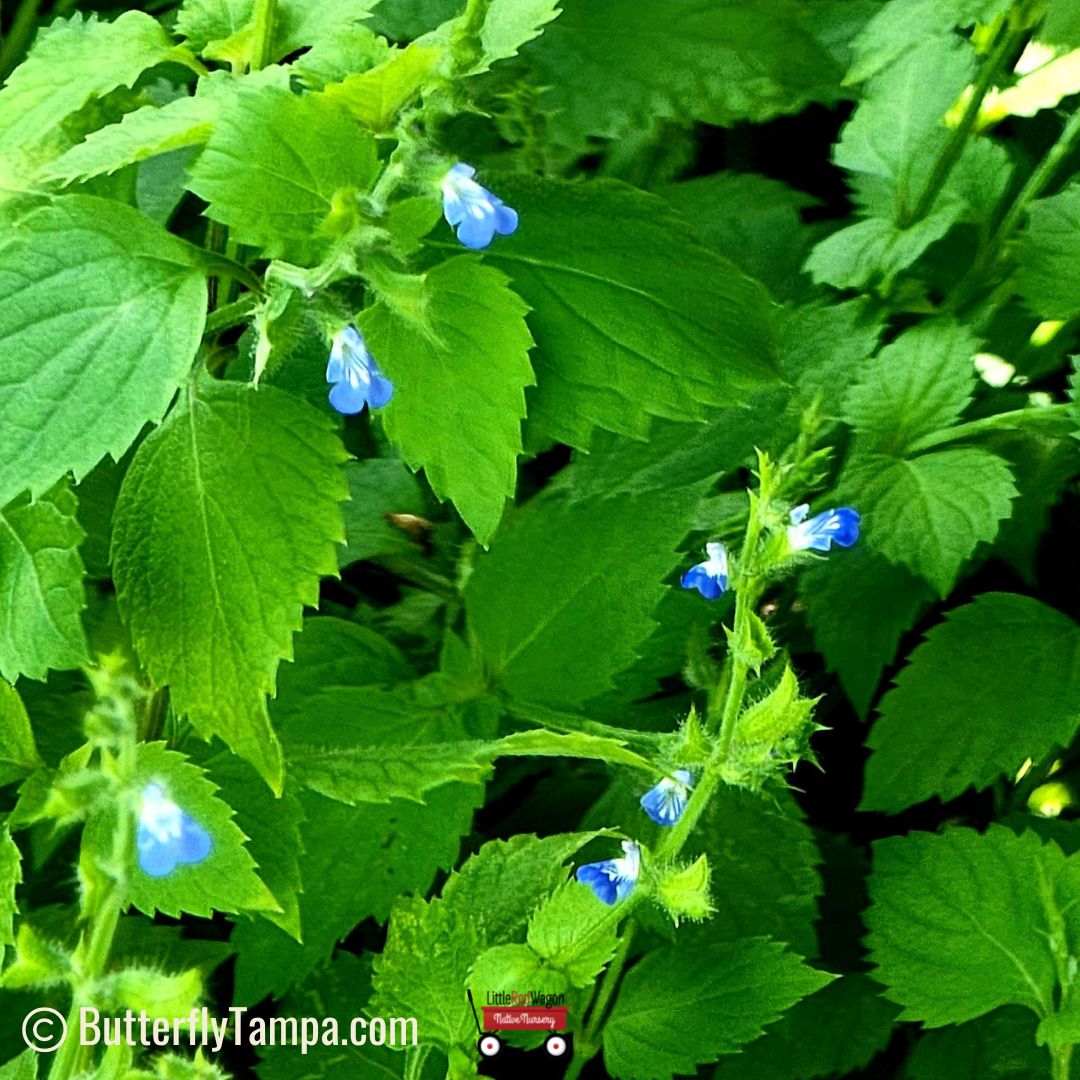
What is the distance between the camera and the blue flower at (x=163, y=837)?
822 mm

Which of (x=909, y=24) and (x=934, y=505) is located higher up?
(x=909, y=24)

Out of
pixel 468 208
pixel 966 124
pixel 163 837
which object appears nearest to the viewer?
pixel 163 837

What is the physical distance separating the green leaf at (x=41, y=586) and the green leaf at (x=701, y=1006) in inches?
22.9

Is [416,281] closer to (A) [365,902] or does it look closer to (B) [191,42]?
(B) [191,42]

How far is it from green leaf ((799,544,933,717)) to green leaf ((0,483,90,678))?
0.72 metres

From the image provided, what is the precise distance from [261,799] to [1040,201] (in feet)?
3.23

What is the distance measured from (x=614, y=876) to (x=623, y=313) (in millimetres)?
488

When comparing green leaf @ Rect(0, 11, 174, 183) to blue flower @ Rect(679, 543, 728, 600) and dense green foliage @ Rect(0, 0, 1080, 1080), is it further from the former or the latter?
blue flower @ Rect(679, 543, 728, 600)

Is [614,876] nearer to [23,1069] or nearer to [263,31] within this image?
[23,1069]

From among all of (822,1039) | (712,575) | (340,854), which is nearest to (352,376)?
(712,575)

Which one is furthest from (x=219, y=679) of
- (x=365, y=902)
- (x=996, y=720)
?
(x=996, y=720)

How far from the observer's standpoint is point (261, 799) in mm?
1216

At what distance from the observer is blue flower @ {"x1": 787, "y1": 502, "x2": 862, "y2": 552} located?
1148mm

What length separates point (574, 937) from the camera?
3.75ft
